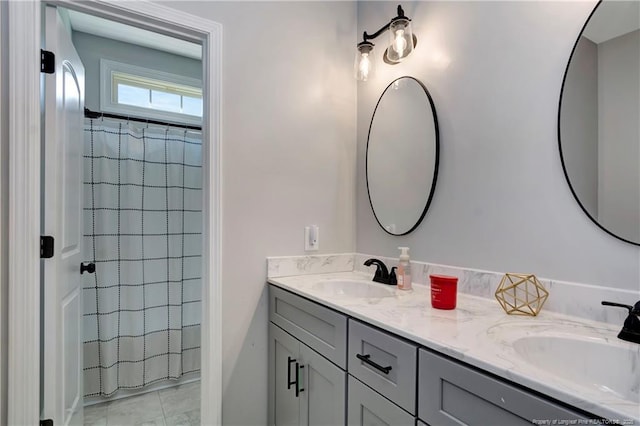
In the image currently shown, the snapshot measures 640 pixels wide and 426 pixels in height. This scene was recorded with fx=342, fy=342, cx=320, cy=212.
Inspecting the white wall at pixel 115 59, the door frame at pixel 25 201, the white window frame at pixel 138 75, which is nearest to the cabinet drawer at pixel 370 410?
the door frame at pixel 25 201

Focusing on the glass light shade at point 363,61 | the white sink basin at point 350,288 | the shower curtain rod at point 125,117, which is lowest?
the white sink basin at point 350,288

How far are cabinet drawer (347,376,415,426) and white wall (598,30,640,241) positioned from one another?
2.65 ft

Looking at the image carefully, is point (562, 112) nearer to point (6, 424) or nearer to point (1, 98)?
point (1, 98)

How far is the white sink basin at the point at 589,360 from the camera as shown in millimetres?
796

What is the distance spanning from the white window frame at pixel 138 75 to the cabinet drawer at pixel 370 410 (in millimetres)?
2400

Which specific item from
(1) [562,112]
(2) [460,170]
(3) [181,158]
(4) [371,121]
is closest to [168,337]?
(3) [181,158]

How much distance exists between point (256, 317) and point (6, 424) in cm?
99

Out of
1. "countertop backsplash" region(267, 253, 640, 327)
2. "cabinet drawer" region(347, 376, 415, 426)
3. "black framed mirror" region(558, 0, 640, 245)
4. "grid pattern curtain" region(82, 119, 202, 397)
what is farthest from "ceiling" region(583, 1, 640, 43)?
"grid pattern curtain" region(82, 119, 202, 397)

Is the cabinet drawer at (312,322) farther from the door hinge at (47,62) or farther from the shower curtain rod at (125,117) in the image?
the shower curtain rod at (125,117)

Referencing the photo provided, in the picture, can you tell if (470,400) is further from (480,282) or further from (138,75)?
(138,75)

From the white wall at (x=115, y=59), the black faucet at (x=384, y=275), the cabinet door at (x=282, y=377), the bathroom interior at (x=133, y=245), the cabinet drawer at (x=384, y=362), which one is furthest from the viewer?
the white wall at (x=115, y=59)

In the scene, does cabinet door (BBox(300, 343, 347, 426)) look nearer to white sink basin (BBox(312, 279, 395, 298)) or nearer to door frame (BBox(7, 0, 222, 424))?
white sink basin (BBox(312, 279, 395, 298))

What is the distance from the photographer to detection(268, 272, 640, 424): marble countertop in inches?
23.1

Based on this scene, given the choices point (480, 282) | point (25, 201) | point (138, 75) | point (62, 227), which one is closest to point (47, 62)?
point (25, 201)
